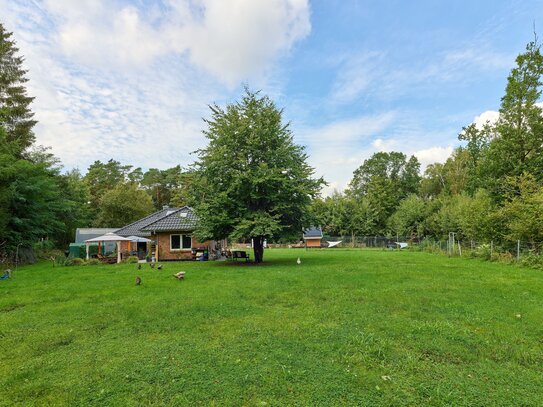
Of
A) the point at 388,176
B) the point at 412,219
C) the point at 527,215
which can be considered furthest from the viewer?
the point at 388,176

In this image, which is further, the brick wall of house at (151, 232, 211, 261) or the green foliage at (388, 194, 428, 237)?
the green foliage at (388, 194, 428, 237)

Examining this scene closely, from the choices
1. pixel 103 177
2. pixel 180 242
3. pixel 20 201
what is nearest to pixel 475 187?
pixel 180 242

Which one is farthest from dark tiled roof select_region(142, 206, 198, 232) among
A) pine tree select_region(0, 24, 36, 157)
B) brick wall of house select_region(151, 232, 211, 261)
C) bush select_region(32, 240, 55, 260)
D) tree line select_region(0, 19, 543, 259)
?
pine tree select_region(0, 24, 36, 157)

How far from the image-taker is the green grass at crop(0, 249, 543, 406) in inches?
146

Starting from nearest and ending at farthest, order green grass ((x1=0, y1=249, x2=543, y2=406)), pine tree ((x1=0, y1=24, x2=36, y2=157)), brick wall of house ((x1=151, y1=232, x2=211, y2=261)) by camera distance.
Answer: green grass ((x1=0, y1=249, x2=543, y2=406)), brick wall of house ((x1=151, y1=232, x2=211, y2=261)), pine tree ((x1=0, y1=24, x2=36, y2=157))

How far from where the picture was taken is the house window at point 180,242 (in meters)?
23.0

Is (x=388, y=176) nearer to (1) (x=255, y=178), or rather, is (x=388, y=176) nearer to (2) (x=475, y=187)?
(2) (x=475, y=187)

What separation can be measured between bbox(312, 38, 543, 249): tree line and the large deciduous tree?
267cm

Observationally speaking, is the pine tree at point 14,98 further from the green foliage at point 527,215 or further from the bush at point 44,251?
the green foliage at point 527,215

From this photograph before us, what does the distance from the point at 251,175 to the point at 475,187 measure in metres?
27.6

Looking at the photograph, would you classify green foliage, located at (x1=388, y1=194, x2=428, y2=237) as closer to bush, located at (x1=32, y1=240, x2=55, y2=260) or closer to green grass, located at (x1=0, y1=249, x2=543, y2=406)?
green grass, located at (x1=0, y1=249, x2=543, y2=406)

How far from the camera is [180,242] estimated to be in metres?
23.1

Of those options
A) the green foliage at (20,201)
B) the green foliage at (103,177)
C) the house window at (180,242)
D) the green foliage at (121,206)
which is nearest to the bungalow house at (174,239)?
the house window at (180,242)

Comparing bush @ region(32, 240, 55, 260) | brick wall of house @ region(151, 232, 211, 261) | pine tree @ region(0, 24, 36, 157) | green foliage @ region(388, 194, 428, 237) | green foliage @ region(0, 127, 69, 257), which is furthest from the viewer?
green foliage @ region(388, 194, 428, 237)
